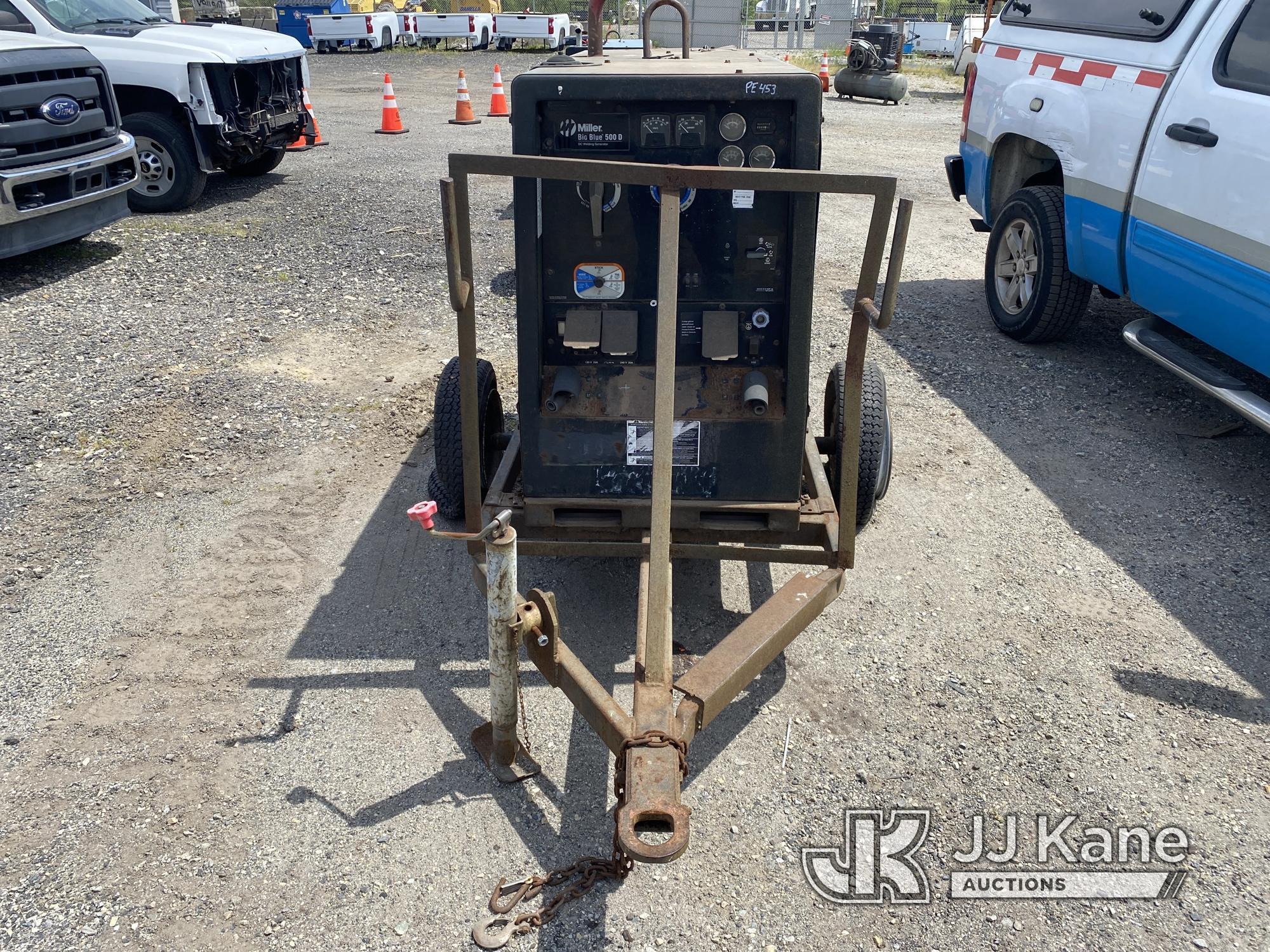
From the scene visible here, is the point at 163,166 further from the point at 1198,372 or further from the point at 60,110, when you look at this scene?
the point at 1198,372

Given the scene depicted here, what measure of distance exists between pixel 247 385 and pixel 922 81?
70.1 feet

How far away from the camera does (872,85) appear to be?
1814 centimetres

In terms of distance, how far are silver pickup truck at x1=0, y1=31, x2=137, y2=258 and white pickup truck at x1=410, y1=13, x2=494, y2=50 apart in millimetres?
22477

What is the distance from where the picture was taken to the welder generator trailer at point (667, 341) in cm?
302

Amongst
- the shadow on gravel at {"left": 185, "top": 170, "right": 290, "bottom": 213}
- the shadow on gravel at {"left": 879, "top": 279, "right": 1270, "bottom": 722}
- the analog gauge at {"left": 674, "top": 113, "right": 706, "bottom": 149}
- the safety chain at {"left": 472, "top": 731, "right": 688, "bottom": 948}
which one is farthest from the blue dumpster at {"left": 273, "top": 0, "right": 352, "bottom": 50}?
the safety chain at {"left": 472, "top": 731, "right": 688, "bottom": 948}

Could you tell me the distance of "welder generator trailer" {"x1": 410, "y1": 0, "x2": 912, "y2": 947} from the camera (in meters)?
3.02

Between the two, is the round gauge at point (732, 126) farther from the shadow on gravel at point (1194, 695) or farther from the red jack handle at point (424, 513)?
the shadow on gravel at point (1194, 695)

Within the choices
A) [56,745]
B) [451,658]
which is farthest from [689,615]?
[56,745]

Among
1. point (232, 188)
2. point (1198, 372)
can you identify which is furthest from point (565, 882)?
point (232, 188)

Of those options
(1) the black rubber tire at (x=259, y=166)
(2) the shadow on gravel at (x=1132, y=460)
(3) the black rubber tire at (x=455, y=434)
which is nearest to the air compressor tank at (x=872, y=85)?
(1) the black rubber tire at (x=259, y=166)

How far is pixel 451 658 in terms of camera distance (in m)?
3.49

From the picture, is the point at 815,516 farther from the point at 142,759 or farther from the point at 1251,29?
the point at 1251,29

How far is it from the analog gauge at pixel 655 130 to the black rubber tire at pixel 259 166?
853 centimetres

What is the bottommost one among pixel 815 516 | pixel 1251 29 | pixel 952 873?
pixel 952 873
